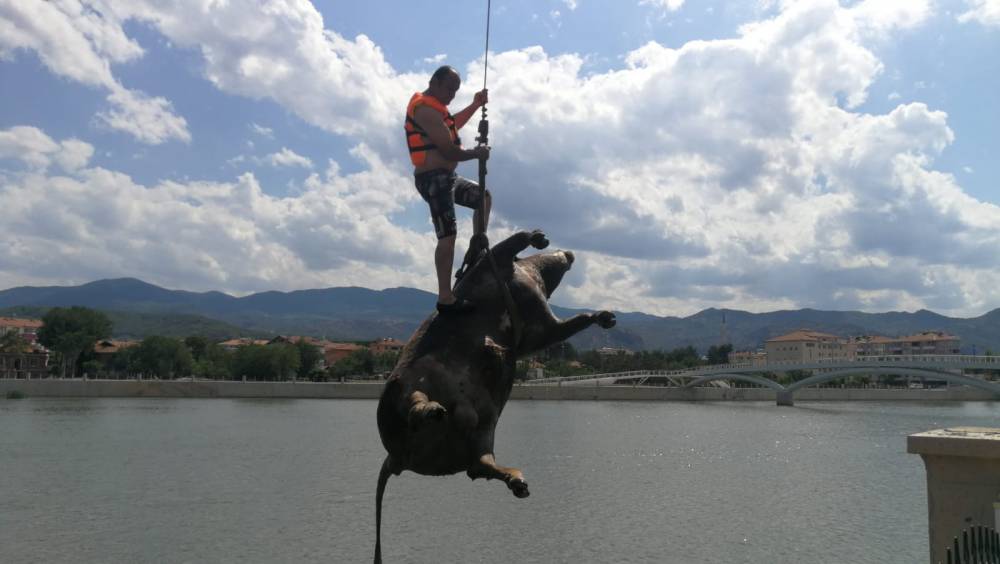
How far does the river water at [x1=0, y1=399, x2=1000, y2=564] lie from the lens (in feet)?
74.2

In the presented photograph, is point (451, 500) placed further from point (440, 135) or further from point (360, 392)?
point (360, 392)

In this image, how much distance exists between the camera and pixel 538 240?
17.0 feet

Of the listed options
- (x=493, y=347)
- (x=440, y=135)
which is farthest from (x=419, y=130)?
(x=493, y=347)

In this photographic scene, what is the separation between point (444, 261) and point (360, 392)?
351ft

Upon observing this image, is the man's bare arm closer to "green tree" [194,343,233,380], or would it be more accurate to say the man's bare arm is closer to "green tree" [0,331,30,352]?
"green tree" [194,343,233,380]

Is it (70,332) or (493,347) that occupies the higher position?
(70,332)

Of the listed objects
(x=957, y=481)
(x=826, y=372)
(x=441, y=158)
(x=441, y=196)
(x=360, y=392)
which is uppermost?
(x=441, y=158)

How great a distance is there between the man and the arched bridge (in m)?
93.1

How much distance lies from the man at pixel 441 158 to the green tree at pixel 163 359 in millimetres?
131584

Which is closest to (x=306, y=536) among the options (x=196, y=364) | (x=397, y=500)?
(x=397, y=500)

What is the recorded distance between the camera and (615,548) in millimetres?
22797

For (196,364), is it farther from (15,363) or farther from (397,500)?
(397,500)

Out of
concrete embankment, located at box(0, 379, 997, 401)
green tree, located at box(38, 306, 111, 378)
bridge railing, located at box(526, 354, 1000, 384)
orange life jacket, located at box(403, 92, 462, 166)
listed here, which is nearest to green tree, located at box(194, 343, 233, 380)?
green tree, located at box(38, 306, 111, 378)

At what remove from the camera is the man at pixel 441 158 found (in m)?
5.03
